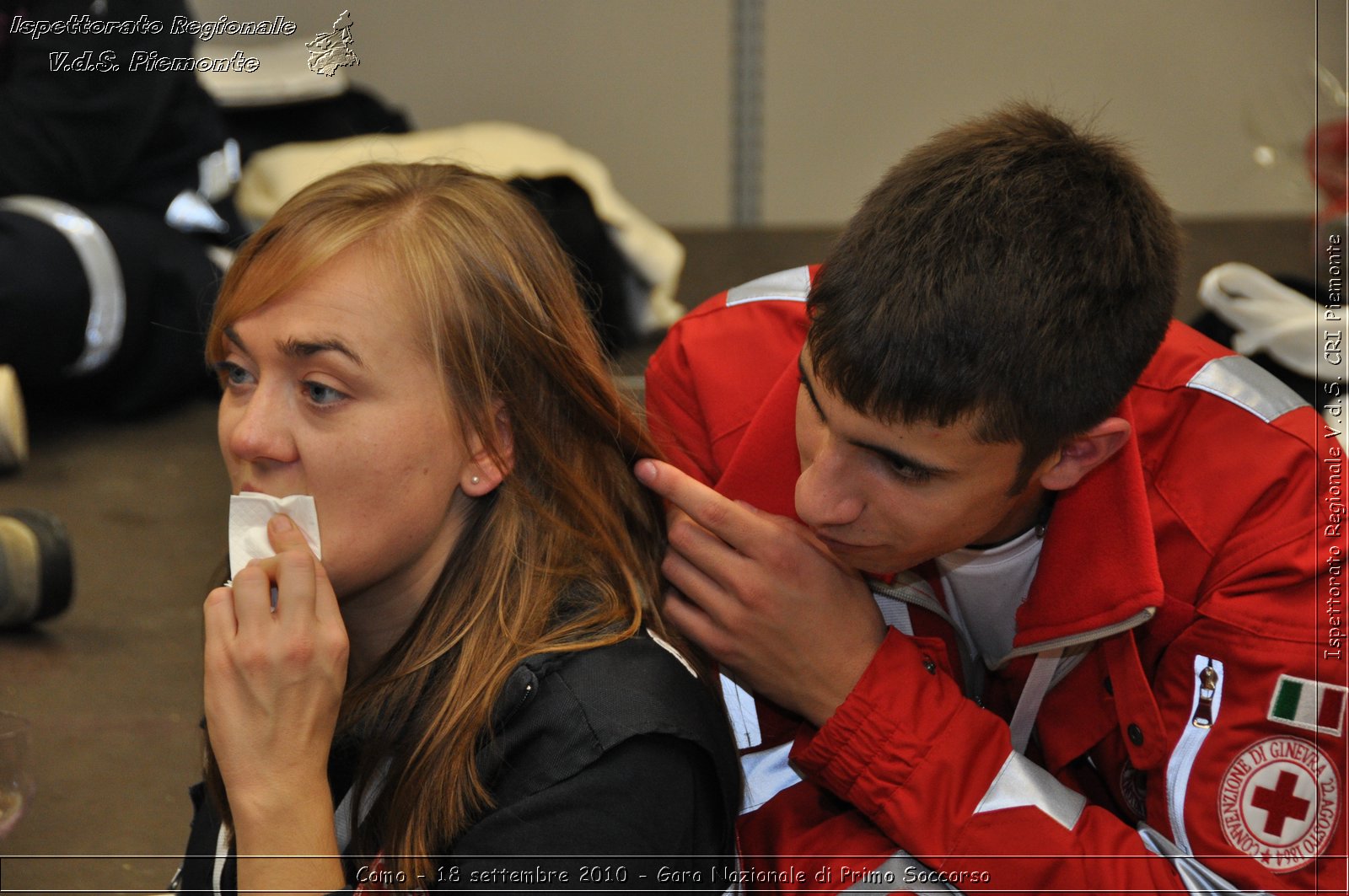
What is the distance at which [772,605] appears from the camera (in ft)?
3.43

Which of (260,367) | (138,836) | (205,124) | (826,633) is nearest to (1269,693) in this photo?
(826,633)

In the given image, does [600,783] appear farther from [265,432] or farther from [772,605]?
[265,432]

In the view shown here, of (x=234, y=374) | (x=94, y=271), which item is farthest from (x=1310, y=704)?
(x=94, y=271)

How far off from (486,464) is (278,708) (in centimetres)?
26

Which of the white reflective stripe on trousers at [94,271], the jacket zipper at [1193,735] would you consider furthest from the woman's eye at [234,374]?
the white reflective stripe on trousers at [94,271]

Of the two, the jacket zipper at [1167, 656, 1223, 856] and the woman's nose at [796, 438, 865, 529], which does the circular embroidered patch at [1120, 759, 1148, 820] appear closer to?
the jacket zipper at [1167, 656, 1223, 856]

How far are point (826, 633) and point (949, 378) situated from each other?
0.84ft

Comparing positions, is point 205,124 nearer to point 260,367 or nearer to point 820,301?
point 260,367

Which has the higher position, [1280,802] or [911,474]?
[911,474]

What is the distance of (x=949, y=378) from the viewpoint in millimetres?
916

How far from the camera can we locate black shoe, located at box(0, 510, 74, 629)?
151 cm

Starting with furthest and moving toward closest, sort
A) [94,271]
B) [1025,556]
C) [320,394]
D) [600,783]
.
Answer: [94,271], [1025,556], [320,394], [600,783]

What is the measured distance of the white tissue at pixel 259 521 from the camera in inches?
38.6

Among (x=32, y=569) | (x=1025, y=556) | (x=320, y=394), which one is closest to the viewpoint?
(x=320, y=394)
